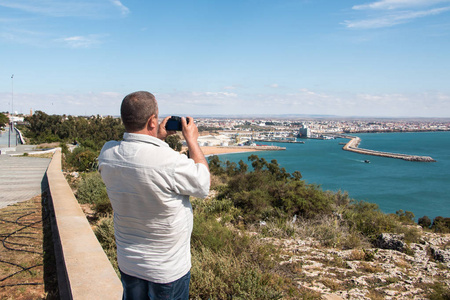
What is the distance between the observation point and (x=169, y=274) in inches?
51.9

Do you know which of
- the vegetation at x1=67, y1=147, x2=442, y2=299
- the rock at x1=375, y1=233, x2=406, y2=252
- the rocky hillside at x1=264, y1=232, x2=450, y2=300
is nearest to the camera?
the vegetation at x1=67, y1=147, x2=442, y2=299

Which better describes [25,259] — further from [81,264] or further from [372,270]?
[372,270]

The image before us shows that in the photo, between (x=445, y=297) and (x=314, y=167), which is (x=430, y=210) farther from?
(x=445, y=297)

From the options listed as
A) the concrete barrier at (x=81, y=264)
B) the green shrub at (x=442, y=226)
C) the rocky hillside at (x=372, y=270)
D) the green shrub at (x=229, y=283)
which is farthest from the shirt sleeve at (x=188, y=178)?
the green shrub at (x=442, y=226)

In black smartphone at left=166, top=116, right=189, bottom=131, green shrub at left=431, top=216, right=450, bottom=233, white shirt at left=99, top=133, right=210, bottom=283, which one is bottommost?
green shrub at left=431, top=216, right=450, bottom=233

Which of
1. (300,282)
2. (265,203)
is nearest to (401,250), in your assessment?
(300,282)

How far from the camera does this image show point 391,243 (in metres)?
5.93

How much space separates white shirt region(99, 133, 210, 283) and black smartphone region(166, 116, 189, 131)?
23cm

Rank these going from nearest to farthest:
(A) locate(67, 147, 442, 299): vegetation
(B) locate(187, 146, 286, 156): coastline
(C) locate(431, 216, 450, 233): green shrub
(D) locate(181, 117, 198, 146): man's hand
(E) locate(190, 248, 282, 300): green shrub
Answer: (D) locate(181, 117, 198, 146): man's hand
(E) locate(190, 248, 282, 300): green shrub
(A) locate(67, 147, 442, 299): vegetation
(C) locate(431, 216, 450, 233): green shrub
(B) locate(187, 146, 286, 156): coastline

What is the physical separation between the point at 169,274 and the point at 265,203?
781 centimetres

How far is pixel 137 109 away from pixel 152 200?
0.37 metres

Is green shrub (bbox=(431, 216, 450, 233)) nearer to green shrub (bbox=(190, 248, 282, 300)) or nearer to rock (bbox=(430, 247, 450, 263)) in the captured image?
rock (bbox=(430, 247, 450, 263))

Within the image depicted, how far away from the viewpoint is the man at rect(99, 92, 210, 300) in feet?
4.02

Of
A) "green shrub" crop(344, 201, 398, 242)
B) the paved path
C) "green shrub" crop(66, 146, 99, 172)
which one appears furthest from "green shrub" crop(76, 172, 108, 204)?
"green shrub" crop(344, 201, 398, 242)
